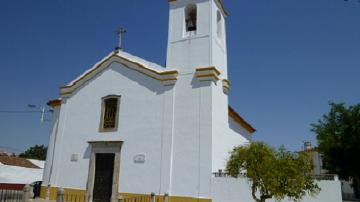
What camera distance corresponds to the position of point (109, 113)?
14.8 m

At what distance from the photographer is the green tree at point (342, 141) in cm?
2044

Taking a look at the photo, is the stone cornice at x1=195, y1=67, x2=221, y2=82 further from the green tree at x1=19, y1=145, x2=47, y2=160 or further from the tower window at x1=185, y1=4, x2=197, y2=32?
the green tree at x1=19, y1=145, x2=47, y2=160

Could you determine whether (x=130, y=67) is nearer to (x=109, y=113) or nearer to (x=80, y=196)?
(x=109, y=113)

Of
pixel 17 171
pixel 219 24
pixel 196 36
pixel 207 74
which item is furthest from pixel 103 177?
pixel 17 171

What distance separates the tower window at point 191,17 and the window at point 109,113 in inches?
194

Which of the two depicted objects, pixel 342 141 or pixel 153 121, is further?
pixel 342 141

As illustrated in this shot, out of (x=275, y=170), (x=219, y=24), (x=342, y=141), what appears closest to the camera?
(x=275, y=170)

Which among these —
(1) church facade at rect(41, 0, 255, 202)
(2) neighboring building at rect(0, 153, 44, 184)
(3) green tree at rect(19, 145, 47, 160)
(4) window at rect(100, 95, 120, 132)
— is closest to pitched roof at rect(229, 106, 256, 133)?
(1) church facade at rect(41, 0, 255, 202)

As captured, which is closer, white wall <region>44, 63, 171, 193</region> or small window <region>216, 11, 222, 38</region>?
white wall <region>44, 63, 171, 193</region>

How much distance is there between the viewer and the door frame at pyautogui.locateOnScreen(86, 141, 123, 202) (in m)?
13.3

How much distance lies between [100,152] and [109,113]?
1.94 meters

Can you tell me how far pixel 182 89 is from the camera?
43.3 ft

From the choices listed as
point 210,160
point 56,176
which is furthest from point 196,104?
point 56,176

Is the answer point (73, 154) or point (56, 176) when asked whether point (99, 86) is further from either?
point (56, 176)
